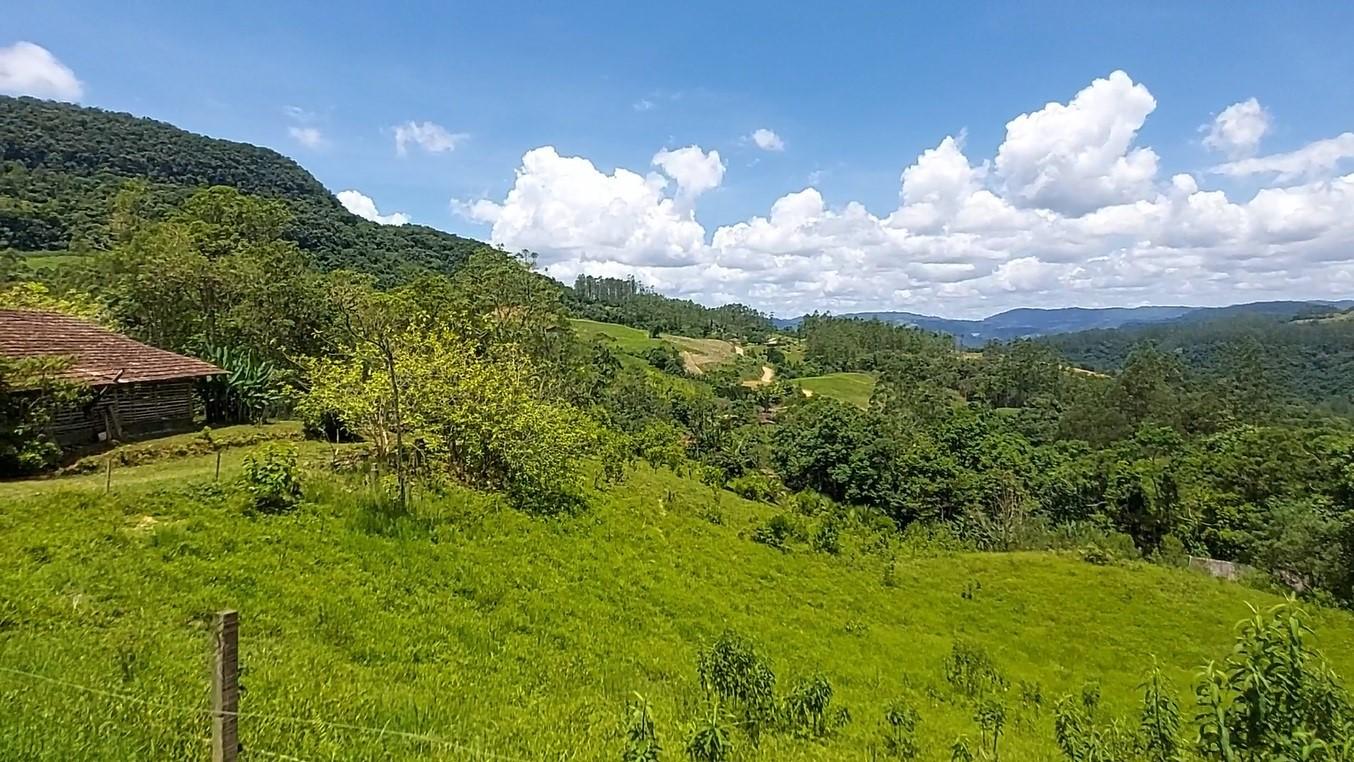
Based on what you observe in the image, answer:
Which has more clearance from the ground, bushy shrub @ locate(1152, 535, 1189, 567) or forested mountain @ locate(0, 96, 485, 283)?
forested mountain @ locate(0, 96, 485, 283)

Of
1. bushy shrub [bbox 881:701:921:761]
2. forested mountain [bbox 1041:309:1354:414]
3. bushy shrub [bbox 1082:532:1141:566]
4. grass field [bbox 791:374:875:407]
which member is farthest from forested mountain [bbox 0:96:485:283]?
forested mountain [bbox 1041:309:1354:414]

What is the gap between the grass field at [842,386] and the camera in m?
99.1

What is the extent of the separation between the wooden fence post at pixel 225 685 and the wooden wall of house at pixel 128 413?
738 inches

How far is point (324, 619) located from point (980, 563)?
30.0 meters

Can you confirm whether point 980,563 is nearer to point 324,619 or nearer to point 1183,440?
point 324,619

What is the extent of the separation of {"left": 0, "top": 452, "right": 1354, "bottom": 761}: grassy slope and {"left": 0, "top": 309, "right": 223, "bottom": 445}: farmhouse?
352cm

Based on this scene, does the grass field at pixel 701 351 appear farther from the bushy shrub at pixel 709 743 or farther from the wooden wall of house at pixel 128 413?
the bushy shrub at pixel 709 743

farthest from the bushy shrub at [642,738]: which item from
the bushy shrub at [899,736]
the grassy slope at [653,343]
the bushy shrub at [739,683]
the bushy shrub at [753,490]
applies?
the grassy slope at [653,343]

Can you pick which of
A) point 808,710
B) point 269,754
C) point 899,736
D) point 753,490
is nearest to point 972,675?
point 899,736

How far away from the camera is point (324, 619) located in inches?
371

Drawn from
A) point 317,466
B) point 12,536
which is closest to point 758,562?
point 317,466

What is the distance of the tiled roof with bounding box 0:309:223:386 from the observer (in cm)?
1792

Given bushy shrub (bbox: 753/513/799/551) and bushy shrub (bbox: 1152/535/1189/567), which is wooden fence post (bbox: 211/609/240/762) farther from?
bushy shrub (bbox: 1152/535/1189/567)

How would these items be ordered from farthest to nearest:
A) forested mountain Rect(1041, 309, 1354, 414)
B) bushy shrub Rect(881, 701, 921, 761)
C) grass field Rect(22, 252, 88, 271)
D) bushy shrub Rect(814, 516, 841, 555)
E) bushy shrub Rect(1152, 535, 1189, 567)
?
1. forested mountain Rect(1041, 309, 1354, 414)
2. grass field Rect(22, 252, 88, 271)
3. bushy shrub Rect(1152, 535, 1189, 567)
4. bushy shrub Rect(814, 516, 841, 555)
5. bushy shrub Rect(881, 701, 921, 761)
